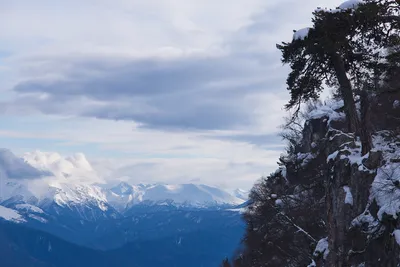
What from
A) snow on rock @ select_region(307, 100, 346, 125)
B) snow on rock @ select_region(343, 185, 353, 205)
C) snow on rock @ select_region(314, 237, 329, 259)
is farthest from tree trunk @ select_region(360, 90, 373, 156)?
snow on rock @ select_region(307, 100, 346, 125)

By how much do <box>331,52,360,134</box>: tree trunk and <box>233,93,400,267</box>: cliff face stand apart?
0.96 meters

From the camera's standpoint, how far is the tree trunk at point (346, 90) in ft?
101

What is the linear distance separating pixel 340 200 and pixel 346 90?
21.8 ft

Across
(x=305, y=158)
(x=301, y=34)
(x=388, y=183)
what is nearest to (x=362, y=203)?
(x=388, y=183)

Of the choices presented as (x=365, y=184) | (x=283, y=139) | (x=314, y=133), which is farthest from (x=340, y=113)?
(x=283, y=139)

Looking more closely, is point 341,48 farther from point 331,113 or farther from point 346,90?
point 331,113

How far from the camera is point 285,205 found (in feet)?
149

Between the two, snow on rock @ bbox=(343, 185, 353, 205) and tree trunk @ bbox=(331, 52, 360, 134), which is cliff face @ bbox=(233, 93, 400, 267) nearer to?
snow on rock @ bbox=(343, 185, 353, 205)

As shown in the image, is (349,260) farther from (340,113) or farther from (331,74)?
(340,113)

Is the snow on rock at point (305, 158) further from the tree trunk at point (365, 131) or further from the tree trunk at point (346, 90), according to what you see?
the tree trunk at point (365, 131)

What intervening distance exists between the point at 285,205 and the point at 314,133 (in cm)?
729

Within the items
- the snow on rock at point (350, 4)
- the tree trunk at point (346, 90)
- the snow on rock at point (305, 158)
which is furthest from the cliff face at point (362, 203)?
the snow on rock at point (305, 158)

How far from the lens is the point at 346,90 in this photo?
103 ft

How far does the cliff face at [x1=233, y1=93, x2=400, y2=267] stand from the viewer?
960 inches
